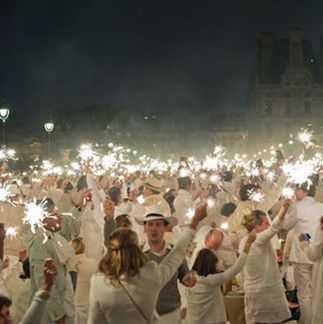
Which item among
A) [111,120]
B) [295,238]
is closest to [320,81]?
[111,120]

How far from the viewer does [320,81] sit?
71.6 meters

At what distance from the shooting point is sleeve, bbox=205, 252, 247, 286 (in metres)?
6.90

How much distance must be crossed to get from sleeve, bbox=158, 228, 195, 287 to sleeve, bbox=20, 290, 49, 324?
0.89 meters

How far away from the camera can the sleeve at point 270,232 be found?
771cm

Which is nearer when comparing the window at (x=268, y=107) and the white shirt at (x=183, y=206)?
the white shirt at (x=183, y=206)

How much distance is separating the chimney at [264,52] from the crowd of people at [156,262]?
59.8 meters

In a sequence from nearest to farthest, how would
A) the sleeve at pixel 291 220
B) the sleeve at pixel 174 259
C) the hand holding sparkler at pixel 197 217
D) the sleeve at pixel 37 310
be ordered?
the sleeve at pixel 37 310
the sleeve at pixel 174 259
the hand holding sparkler at pixel 197 217
the sleeve at pixel 291 220

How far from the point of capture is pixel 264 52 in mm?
71625

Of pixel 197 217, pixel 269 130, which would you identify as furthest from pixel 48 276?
pixel 269 130

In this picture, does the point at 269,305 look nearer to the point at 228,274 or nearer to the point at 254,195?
the point at 228,274

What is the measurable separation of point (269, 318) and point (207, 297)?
4.18 feet

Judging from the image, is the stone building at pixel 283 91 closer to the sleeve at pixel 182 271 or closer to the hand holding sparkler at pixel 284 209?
the hand holding sparkler at pixel 284 209

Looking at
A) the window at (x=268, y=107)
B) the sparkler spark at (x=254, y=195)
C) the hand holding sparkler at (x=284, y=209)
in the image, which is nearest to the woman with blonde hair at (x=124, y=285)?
the hand holding sparkler at (x=284, y=209)

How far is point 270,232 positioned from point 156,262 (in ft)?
7.28
